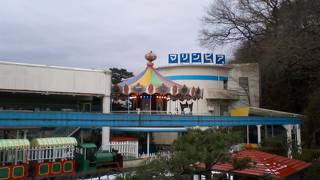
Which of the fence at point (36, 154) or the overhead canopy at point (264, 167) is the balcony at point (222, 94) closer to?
the fence at point (36, 154)

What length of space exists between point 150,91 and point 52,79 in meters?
7.52

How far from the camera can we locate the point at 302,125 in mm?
34125

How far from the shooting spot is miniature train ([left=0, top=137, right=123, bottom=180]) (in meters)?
18.1

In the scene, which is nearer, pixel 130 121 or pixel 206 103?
pixel 130 121

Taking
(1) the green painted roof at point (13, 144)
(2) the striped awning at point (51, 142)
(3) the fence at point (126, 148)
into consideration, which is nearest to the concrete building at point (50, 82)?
(3) the fence at point (126, 148)

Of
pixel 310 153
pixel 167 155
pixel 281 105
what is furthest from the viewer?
pixel 281 105

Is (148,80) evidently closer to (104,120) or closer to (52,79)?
(52,79)

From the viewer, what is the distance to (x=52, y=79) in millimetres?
30453

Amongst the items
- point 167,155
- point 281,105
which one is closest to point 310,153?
point 167,155

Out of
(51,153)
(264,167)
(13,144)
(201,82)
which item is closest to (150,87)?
(201,82)

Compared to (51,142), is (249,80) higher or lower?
higher

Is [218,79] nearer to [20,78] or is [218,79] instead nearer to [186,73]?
[186,73]

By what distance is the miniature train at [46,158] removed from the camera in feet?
59.5

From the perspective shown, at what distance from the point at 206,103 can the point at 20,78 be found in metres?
20.1
